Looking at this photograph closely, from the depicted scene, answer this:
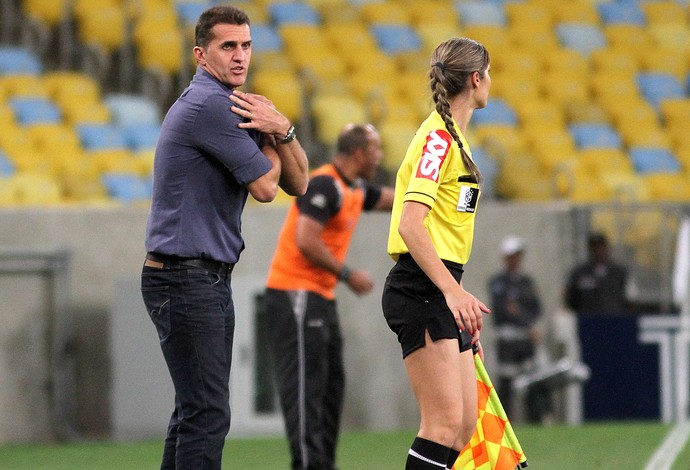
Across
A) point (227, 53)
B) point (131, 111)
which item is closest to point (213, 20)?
point (227, 53)

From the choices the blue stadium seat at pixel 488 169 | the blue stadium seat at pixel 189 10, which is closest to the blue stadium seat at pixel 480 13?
the blue stadium seat at pixel 189 10

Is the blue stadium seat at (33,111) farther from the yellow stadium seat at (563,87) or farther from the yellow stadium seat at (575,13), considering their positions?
the yellow stadium seat at (575,13)

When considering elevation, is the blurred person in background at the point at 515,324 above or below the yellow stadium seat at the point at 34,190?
below

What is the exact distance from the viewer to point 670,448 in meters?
10.0

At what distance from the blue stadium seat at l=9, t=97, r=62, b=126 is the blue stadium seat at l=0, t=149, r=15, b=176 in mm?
857

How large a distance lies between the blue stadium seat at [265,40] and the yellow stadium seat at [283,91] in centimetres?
71

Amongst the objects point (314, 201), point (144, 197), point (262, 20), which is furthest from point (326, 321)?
point (262, 20)

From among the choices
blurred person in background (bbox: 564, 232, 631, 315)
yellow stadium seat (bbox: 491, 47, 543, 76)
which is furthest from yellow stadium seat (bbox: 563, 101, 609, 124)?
blurred person in background (bbox: 564, 232, 631, 315)

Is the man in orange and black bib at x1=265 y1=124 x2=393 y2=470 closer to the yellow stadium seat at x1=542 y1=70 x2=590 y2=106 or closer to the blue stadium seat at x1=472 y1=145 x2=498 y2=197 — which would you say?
the blue stadium seat at x1=472 y1=145 x2=498 y2=197

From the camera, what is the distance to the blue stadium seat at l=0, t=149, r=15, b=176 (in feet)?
43.2

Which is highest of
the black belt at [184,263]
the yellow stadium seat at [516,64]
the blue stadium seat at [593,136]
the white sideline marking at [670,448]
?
the yellow stadium seat at [516,64]

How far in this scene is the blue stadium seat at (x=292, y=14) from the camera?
17.2 metres

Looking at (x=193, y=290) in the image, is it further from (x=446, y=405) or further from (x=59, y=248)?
(x=59, y=248)

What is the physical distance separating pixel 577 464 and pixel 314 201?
2.80 m
